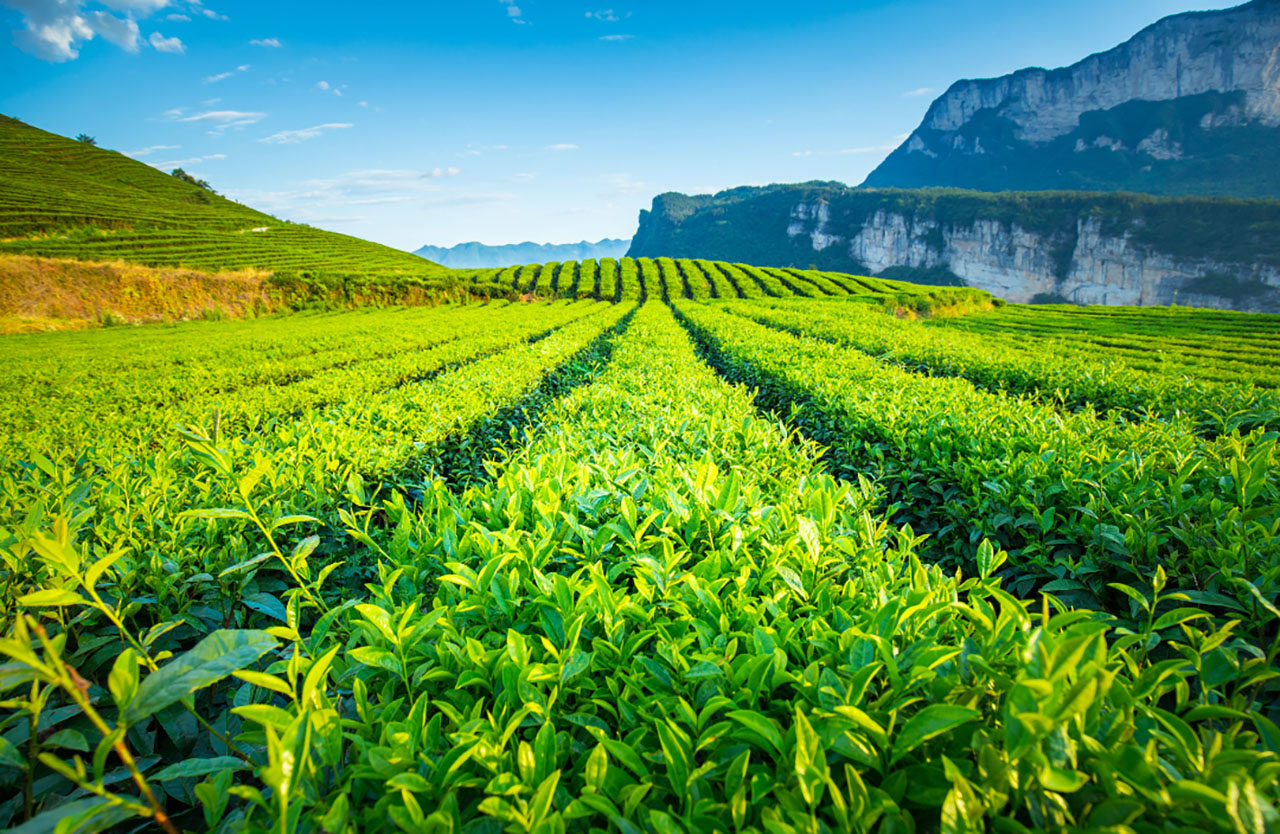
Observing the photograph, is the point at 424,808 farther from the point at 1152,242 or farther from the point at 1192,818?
the point at 1152,242

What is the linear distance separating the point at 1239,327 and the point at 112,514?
3860 centimetres

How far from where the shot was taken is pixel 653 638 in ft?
4.99

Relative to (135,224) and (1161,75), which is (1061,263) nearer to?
(1161,75)

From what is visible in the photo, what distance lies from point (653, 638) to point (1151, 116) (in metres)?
210

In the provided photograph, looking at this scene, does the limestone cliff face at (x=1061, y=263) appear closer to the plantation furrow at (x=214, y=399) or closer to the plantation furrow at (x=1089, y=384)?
the plantation furrow at (x=1089, y=384)

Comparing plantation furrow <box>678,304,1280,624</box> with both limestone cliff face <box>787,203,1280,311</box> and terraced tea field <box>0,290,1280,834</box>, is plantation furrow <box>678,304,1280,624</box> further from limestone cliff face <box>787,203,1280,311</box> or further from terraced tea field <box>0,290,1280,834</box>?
limestone cliff face <box>787,203,1280,311</box>

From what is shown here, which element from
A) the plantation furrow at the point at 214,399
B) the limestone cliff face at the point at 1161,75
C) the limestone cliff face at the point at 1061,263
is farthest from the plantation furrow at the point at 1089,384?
the limestone cliff face at the point at 1161,75

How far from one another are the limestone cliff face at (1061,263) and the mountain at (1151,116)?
152ft

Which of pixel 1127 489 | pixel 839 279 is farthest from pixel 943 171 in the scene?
pixel 1127 489

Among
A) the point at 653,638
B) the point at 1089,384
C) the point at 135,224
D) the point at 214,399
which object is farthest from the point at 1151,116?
the point at 135,224

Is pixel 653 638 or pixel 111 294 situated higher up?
pixel 111 294

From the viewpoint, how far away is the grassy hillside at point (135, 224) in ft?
123

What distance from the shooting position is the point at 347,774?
1.09 metres

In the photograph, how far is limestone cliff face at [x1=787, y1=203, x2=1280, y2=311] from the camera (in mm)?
85500
